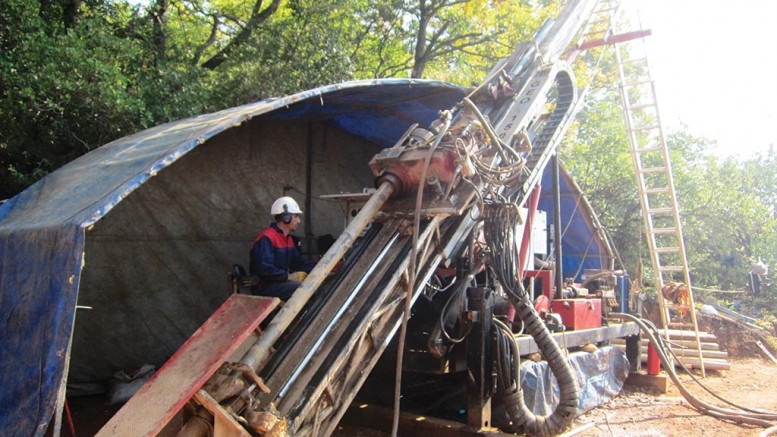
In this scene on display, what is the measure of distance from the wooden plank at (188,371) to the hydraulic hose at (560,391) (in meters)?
2.38

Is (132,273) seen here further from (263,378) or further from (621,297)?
(621,297)

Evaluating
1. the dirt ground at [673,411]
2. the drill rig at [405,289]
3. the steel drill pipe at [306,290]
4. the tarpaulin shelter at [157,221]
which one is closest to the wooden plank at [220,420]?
the drill rig at [405,289]

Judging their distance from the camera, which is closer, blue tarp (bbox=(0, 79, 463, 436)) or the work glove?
blue tarp (bbox=(0, 79, 463, 436))

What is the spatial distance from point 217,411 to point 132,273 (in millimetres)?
4105

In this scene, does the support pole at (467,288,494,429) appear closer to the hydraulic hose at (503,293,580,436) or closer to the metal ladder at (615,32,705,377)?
the hydraulic hose at (503,293,580,436)

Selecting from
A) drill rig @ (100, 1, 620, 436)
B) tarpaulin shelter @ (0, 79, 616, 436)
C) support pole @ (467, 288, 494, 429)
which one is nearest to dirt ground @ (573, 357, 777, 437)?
support pole @ (467, 288, 494, 429)

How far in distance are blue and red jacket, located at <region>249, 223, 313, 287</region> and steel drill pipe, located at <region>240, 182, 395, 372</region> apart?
1.78 meters

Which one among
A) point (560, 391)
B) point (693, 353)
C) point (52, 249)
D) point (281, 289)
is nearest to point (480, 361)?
point (560, 391)

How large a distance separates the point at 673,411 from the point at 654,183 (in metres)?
11.4

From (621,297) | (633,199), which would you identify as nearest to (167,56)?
(621,297)

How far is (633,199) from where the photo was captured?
53.8 ft

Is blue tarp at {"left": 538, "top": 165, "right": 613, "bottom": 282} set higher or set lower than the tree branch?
lower

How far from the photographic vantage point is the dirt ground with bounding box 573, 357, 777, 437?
5.83 meters

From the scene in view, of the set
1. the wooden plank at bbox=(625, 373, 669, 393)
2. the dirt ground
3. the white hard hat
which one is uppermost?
the white hard hat
